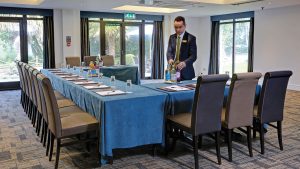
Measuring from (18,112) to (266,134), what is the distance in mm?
4468

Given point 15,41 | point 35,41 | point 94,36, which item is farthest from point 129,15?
point 15,41

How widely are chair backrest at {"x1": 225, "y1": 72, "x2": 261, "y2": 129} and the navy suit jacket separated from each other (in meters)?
1.15

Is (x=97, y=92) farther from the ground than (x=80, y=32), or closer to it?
closer to it

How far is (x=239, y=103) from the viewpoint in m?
3.26

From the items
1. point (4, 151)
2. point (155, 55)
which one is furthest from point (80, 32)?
point (4, 151)

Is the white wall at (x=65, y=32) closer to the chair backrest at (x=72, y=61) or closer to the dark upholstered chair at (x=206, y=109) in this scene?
the chair backrest at (x=72, y=61)

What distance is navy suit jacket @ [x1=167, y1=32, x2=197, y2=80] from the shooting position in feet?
13.9

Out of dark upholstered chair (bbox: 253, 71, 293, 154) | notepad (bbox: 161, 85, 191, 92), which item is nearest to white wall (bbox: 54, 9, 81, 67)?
notepad (bbox: 161, 85, 191, 92)

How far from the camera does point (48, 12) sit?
903cm

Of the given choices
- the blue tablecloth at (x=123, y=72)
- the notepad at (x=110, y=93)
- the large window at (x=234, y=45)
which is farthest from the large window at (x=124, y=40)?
the notepad at (x=110, y=93)

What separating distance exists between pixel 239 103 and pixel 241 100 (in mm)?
40

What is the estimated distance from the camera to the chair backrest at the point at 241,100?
3.15m

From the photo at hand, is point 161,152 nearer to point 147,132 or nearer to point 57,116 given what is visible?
point 147,132

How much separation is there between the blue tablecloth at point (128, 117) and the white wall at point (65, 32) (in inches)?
247
